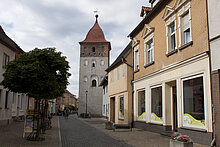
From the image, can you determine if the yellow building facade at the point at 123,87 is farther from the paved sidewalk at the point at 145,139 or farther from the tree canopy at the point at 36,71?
the tree canopy at the point at 36,71

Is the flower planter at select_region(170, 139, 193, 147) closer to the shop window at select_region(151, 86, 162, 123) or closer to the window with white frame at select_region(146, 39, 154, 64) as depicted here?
the shop window at select_region(151, 86, 162, 123)

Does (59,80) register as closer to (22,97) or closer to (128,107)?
(128,107)

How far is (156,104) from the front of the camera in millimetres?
15320

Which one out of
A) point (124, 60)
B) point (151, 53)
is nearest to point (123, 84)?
point (124, 60)

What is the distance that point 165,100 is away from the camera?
14.0 metres

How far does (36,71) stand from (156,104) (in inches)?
315

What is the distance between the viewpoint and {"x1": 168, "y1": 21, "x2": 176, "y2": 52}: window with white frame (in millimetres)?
13306

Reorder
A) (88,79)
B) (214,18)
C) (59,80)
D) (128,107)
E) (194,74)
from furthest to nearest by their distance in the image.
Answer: (88,79)
(128,107)
(59,80)
(194,74)
(214,18)

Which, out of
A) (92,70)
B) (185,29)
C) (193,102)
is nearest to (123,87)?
Result: (185,29)

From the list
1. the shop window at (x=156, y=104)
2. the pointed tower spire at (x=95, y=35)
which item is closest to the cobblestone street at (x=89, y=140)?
the shop window at (x=156, y=104)

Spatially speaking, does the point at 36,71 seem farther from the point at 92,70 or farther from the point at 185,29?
the point at 92,70

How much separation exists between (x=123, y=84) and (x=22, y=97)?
1527 centimetres

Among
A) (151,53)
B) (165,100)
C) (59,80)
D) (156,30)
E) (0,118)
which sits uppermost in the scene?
(156,30)

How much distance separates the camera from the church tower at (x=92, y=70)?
5267cm
